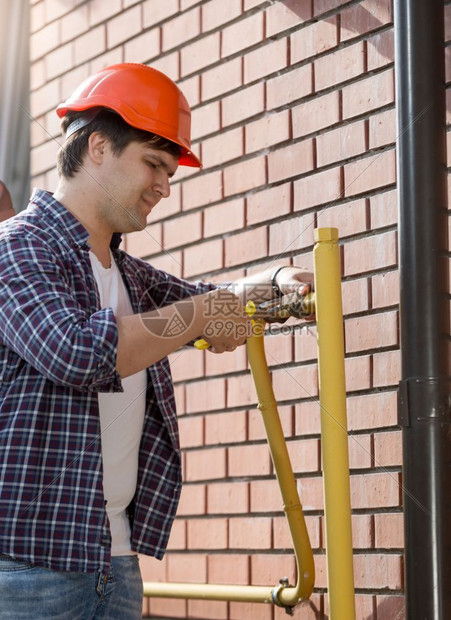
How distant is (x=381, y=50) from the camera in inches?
106

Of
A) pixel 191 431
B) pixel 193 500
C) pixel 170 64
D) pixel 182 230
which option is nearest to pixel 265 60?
pixel 170 64

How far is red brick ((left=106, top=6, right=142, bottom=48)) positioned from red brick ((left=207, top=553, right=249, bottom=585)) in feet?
6.42

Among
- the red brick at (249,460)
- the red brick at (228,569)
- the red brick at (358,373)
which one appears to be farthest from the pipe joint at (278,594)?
the red brick at (358,373)

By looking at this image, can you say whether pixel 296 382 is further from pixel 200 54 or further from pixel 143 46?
pixel 143 46

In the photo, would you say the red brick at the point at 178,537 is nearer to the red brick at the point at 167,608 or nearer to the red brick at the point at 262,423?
the red brick at the point at 167,608

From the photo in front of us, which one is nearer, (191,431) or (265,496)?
(265,496)

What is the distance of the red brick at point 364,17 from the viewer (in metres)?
2.68

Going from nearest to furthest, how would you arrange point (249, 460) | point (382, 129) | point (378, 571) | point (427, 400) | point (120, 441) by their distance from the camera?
1. point (427, 400)
2. point (120, 441)
3. point (378, 571)
4. point (382, 129)
5. point (249, 460)


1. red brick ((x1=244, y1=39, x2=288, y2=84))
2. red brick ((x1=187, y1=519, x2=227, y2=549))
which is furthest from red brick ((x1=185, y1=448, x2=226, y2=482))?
red brick ((x1=244, y1=39, x2=288, y2=84))

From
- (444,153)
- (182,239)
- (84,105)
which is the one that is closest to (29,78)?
(182,239)

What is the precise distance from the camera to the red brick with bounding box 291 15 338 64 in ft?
9.35

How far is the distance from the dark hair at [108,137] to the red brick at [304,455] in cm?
91

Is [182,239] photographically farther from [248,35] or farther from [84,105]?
[84,105]

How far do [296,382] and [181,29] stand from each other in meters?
1.40
